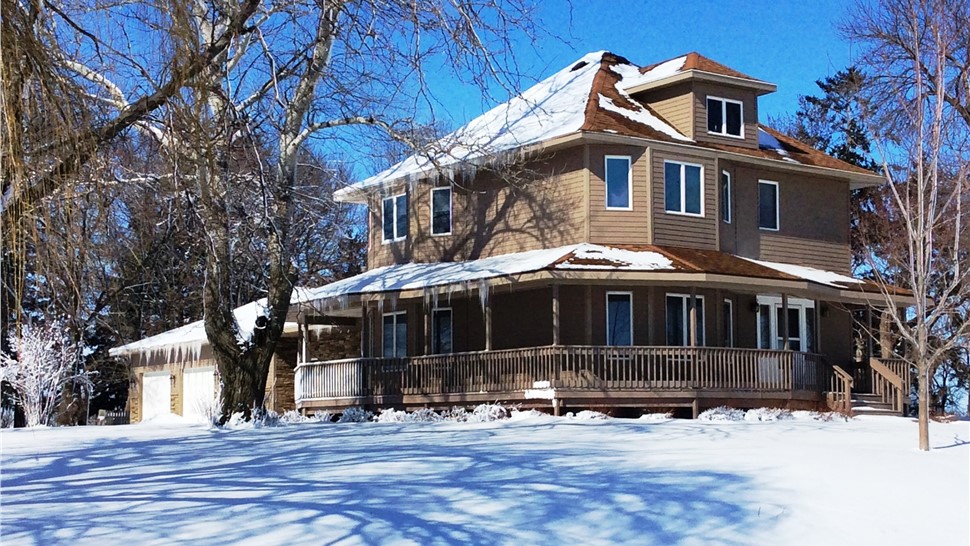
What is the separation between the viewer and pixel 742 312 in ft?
84.0

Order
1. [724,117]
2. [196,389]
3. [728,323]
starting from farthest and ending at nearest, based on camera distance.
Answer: [196,389] → [724,117] → [728,323]

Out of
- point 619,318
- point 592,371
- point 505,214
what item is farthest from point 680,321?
point 505,214

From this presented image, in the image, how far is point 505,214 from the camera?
2558 centimetres

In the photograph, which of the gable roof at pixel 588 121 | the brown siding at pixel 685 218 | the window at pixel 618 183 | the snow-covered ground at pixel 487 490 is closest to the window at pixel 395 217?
the gable roof at pixel 588 121

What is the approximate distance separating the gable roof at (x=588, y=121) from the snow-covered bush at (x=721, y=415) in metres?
6.10

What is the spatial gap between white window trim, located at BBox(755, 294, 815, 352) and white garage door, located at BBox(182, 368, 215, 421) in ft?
49.6

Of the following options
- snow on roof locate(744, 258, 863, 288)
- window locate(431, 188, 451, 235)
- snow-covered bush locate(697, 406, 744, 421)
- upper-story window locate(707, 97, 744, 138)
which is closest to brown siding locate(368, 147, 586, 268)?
window locate(431, 188, 451, 235)

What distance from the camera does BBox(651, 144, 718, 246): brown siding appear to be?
24.2 metres

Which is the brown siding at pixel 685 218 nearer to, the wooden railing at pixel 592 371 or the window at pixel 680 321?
the window at pixel 680 321

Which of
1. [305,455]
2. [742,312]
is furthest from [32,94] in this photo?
[742,312]

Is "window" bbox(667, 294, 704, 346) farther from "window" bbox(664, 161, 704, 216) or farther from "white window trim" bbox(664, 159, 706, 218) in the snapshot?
"window" bbox(664, 161, 704, 216)

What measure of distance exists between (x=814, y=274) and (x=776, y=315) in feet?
4.14

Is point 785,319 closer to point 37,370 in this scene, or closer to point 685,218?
point 685,218

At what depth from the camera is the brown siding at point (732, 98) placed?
2556cm
